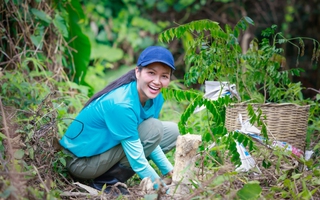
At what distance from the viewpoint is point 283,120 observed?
2881 mm

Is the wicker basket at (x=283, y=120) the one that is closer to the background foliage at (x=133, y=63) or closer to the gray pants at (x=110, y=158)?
the background foliage at (x=133, y=63)

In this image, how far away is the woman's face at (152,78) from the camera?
269cm

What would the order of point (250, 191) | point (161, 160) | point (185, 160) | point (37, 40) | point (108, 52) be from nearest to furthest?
1. point (250, 191)
2. point (185, 160)
3. point (161, 160)
4. point (37, 40)
5. point (108, 52)

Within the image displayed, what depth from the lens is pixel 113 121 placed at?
8.73 feet

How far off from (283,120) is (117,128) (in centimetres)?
103

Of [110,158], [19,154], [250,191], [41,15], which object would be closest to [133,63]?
[41,15]

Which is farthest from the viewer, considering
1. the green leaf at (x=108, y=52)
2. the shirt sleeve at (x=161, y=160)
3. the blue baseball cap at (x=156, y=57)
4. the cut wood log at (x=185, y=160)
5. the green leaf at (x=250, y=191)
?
the green leaf at (x=108, y=52)

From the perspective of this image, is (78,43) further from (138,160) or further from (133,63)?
(133,63)

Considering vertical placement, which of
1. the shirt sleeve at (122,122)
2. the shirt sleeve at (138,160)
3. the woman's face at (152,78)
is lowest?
the shirt sleeve at (138,160)

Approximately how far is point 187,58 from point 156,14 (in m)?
4.98

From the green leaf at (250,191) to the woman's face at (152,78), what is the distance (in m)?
0.87

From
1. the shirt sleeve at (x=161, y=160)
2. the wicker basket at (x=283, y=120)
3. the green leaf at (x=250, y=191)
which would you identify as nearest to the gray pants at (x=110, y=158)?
the shirt sleeve at (x=161, y=160)

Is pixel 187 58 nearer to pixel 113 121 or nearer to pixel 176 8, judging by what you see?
pixel 113 121

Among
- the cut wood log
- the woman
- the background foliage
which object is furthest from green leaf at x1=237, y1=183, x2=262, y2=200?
the woman
